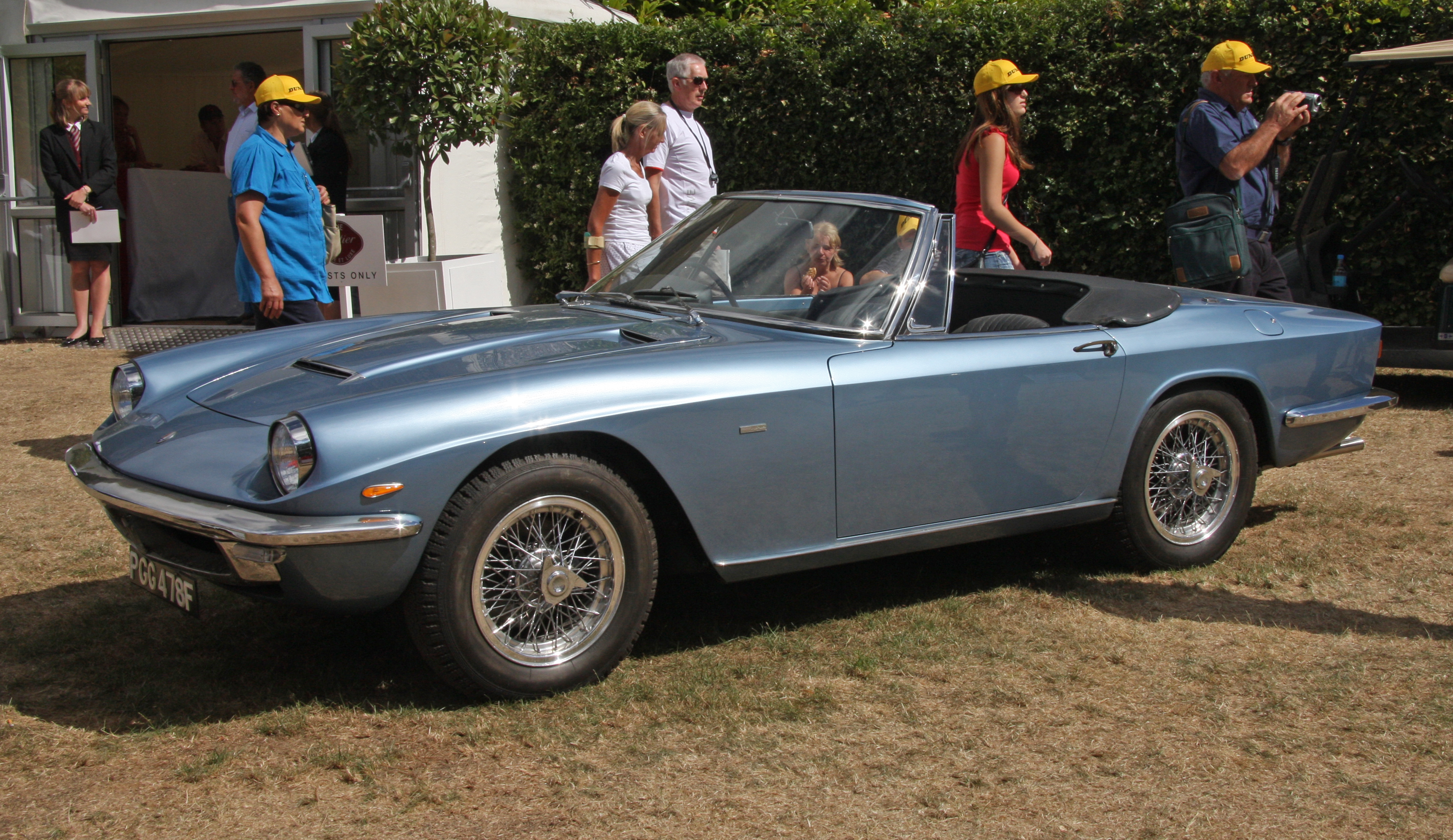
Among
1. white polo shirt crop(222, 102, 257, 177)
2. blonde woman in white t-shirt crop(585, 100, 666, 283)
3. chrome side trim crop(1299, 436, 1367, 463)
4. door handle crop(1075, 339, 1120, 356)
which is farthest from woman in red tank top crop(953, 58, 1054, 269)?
white polo shirt crop(222, 102, 257, 177)

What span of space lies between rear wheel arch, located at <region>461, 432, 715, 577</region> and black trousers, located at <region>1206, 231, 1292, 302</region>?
351 centimetres

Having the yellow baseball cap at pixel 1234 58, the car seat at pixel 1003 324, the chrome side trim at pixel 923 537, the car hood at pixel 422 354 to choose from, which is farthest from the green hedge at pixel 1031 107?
the car hood at pixel 422 354

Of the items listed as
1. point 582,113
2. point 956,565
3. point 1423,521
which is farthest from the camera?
point 582,113

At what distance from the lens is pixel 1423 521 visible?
5.14 m

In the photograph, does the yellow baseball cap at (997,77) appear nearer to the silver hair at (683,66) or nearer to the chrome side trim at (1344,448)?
the silver hair at (683,66)

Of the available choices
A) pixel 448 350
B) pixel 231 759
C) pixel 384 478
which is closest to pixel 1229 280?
pixel 448 350

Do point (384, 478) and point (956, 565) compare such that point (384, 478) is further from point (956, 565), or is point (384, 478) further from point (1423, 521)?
point (1423, 521)

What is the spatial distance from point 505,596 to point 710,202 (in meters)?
2.03

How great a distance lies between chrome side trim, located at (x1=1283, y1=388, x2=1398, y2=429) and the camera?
458 cm

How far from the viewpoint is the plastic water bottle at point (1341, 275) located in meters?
7.83

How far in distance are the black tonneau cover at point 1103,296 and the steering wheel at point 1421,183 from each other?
12.5 ft

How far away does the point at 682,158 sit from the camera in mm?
6820

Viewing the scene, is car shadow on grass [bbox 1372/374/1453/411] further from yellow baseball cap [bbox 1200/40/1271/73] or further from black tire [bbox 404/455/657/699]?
black tire [bbox 404/455/657/699]

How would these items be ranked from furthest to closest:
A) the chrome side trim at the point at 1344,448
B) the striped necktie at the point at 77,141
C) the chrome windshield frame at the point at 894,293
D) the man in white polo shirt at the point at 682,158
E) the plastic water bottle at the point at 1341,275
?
1. the striped necktie at the point at 77,141
2. the plastic water bottle at the point at 1341,275
3. the man in white polo shirt at the point at 682,158
4. the chrome side trim at the point at 1344,448
5. the chrome windshield frame at the point at 894,293
